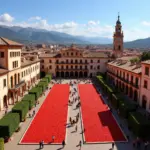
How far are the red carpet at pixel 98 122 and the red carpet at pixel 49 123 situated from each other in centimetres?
414

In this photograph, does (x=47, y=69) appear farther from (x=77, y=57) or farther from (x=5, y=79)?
(x=5, y=79)

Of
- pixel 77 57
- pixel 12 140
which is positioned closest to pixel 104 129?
pixel 12 140

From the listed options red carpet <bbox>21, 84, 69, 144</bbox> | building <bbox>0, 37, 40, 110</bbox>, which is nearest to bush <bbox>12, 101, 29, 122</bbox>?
red carpet <bbox>21, 84, 69, 144</bbox>

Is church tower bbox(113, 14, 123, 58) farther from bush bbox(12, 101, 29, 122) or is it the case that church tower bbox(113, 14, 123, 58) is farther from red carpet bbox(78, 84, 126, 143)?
bush bbox(12, 101, 29, 122)

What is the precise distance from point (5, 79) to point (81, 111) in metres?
18.6

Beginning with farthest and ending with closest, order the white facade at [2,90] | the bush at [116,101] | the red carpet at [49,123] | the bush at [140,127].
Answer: the bush at [116,101]
the white facade at [2,90]
the red carpet at [49,123]
the bush at [140,127]

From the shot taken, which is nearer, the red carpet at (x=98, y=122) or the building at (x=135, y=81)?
the red carpet at (x=98, y=122)

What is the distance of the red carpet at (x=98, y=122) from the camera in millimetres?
33750

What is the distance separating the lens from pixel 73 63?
10275cm

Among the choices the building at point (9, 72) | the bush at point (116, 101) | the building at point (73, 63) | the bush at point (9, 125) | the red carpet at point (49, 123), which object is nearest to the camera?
the bush at point (9, 125)

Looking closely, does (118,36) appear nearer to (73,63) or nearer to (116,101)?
(73,63)

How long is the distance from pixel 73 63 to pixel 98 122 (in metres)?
63.9

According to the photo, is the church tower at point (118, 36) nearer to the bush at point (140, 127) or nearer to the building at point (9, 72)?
the building at point (9, 72)

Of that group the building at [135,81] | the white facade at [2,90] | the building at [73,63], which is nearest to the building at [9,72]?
the white facade at [2,90]
